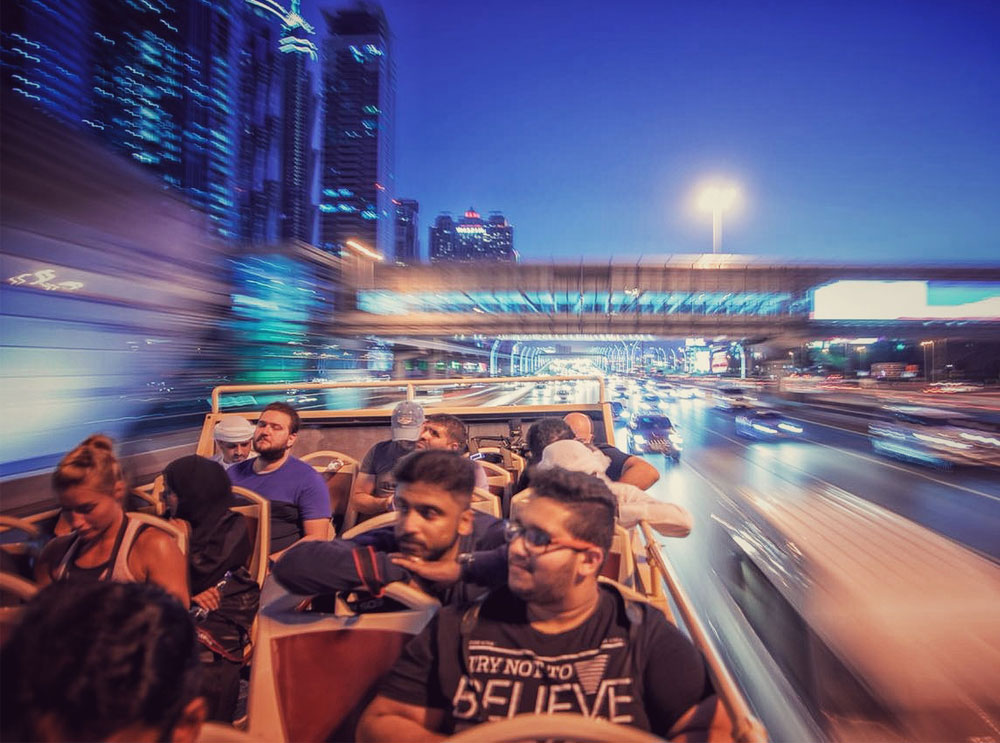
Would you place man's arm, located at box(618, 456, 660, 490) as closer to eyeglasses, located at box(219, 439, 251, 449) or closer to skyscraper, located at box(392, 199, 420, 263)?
eyeglasses, located at box(219, 439, 251, 449)

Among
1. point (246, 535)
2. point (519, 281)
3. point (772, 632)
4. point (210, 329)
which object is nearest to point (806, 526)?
point (772, 632)

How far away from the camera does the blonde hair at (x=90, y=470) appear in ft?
7.32

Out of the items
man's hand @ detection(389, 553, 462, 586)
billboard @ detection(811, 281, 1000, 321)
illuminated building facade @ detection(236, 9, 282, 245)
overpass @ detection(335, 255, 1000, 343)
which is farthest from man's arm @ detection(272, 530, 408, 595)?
illuminated building facade @ detection(236, 9, 282, 245)

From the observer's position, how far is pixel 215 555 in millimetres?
2551

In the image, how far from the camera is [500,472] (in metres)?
4.35

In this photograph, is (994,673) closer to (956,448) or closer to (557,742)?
(557,742)

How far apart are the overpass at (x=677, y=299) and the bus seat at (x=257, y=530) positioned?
109ft

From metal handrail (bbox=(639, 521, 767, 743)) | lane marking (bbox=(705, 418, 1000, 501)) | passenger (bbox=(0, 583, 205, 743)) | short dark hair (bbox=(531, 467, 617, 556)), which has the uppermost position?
short dark hair (bbox=(531, 467, 617, 556))

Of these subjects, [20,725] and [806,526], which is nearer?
[20,725]

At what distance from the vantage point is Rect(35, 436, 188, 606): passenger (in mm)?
2191

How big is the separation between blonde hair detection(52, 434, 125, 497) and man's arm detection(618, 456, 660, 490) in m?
3.07

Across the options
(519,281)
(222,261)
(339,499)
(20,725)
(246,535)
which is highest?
(519,281)

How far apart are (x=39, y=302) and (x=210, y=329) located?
531 cm

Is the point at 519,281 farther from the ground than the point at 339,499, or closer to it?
farther from the ground
